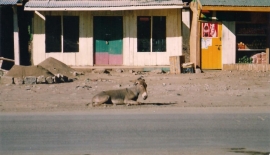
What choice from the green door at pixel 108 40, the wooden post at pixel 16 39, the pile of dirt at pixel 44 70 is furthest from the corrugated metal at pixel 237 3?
the wooden post at pixel 16 39

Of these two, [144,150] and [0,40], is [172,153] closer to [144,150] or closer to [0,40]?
[144,150]

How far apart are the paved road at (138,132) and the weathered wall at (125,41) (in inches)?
439

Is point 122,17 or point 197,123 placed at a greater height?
point 122,17

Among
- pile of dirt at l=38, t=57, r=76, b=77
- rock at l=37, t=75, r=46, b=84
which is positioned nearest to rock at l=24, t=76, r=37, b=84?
rock at l=37, t=75, r=46, b=84

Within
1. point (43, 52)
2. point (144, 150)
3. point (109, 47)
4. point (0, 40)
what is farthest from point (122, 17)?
point (144, 150)

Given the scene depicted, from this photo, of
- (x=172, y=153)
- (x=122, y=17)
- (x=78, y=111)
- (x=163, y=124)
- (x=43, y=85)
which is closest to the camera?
(x=172, y=153)

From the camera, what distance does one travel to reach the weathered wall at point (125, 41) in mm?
23594

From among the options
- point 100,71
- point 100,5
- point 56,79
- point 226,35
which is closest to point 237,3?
point 226,35

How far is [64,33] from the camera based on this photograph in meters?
23.6

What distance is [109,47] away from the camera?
78.3 ft

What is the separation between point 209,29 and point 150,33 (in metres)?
2.88

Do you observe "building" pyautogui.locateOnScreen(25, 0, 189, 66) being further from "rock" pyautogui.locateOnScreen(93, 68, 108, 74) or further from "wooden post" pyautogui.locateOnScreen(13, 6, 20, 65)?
"rock" pyautogui.locateOnScreen(93, 68, 108, 74)

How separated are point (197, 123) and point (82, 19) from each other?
46.1 ft

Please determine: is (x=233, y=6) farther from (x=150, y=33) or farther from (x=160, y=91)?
(x=160, y=91)
